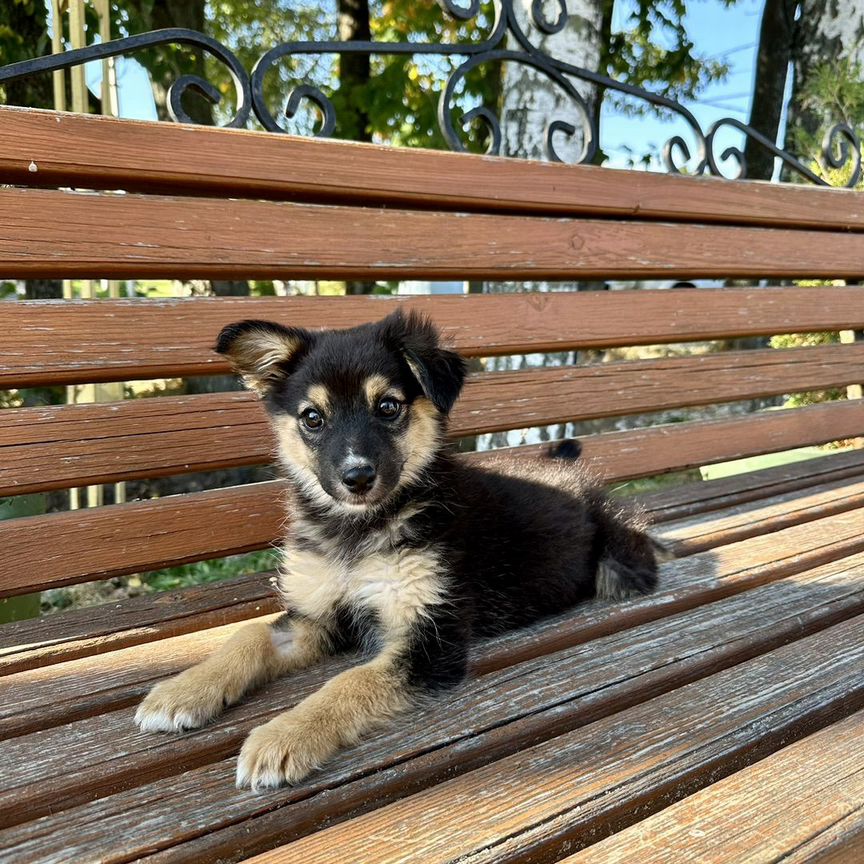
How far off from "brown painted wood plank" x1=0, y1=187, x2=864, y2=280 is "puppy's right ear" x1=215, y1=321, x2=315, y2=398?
0.50 metres

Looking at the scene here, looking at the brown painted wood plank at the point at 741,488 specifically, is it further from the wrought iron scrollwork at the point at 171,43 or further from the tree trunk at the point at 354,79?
the tree trunk at the point at 354,79

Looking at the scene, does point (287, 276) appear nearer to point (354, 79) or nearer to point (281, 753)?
point (281, 753)

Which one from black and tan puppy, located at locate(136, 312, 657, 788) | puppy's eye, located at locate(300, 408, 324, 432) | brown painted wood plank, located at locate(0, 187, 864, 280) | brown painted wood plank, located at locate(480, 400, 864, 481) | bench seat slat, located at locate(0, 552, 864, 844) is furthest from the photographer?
brown painted wood plank, located at locate(480, 400, 864, 481)

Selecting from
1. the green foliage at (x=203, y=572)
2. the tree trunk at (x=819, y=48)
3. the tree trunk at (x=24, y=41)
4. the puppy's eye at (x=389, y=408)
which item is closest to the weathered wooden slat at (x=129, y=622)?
the puppy's eye at (x=389, y=408)

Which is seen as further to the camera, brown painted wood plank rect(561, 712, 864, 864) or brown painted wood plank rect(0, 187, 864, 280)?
brown painted wood plank rect(0, 187, 864, 280)

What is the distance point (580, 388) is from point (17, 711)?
9.10 feet

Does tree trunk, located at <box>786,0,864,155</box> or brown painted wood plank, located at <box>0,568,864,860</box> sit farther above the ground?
tree trunk, located at <box>786,0,864,155</box>

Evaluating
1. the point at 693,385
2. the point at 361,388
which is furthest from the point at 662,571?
the point at 693,385

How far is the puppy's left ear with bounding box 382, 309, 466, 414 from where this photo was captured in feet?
7.86

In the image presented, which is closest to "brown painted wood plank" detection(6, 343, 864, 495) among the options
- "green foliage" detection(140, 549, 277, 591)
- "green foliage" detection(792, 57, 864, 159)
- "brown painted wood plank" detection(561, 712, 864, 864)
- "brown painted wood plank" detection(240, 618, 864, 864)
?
"brown painted wood plank" detection(240, 618, 864, 864)

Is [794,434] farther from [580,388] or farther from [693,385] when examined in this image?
[580,388]

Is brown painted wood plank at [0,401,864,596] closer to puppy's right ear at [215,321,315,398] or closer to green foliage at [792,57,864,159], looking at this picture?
puppy's right ear at [215,321,315,398]

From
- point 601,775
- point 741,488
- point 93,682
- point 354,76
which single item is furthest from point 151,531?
point 354,76

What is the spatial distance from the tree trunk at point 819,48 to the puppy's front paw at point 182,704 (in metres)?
6.00
